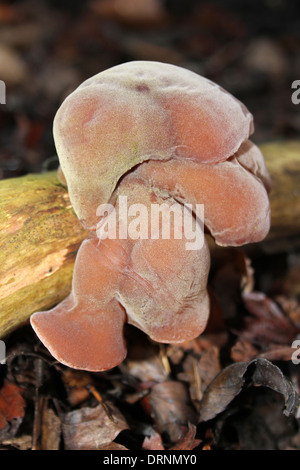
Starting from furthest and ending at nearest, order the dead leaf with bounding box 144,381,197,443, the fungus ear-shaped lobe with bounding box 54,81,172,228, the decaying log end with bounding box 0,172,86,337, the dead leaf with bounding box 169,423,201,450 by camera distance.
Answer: the dead leaf with bounding box 144,381,197,443, the dead leaf with bounding box 169,423,201,450, the decaying log end with bounding box 0,172,86,337, the fungus ear-shaped lobe with bounding box 54,81,172,228

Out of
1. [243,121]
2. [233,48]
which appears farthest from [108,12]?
[243,121]

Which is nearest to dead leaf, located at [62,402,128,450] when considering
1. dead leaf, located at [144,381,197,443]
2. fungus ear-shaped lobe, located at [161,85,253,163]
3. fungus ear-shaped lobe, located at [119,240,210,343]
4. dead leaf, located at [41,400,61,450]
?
dead leaf, located at [41,400,61,450]

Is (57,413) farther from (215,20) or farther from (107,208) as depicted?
(215,20)

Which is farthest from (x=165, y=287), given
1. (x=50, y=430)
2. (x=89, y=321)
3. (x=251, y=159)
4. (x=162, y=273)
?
(x=50, y=430)

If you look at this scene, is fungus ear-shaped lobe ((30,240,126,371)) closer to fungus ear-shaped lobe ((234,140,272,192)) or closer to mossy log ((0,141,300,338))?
mossy log ((0,141,300,338))

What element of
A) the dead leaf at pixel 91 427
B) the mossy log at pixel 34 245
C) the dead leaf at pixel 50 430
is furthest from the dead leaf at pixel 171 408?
the mossy log at pixel 34 245

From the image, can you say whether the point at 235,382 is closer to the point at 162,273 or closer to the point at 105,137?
the point at 162,273
